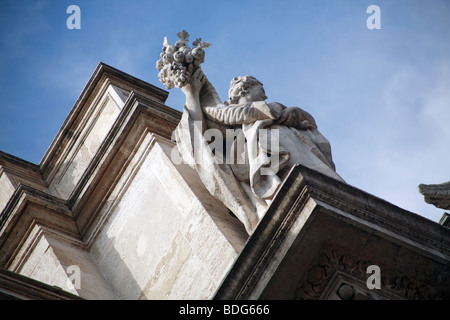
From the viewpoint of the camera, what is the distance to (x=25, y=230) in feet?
45.9

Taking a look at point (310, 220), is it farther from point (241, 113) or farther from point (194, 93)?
point (194, 93)

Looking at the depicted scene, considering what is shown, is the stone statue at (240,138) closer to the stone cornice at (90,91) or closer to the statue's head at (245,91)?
the statue's head at (245,91)

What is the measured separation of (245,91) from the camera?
484 inches

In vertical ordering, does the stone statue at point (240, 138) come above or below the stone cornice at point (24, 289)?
above

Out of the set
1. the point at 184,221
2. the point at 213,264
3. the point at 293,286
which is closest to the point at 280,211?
the point at 293,286

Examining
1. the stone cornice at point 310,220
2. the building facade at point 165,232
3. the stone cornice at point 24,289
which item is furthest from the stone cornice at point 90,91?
the stone cornice at point 310,220

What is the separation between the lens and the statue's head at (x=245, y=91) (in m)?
12.2

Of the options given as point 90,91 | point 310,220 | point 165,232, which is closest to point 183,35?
point 165,232

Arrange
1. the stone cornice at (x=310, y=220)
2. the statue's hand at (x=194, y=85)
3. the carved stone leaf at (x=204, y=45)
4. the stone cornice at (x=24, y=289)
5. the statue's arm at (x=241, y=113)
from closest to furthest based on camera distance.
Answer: the stone cornice at (x=310, y=220) < the stone cornice at (x=24, y=289) < the statue's arm at (x=241, y=113) < the statue's hand at (x=194, y=85) < the carved stone leaf at (x=204, y=45)

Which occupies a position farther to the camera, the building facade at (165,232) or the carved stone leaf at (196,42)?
the carved stone leaf at (196,42)

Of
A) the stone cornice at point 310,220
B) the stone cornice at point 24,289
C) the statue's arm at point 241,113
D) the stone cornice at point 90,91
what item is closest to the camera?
the stone cornice at point 310,220
